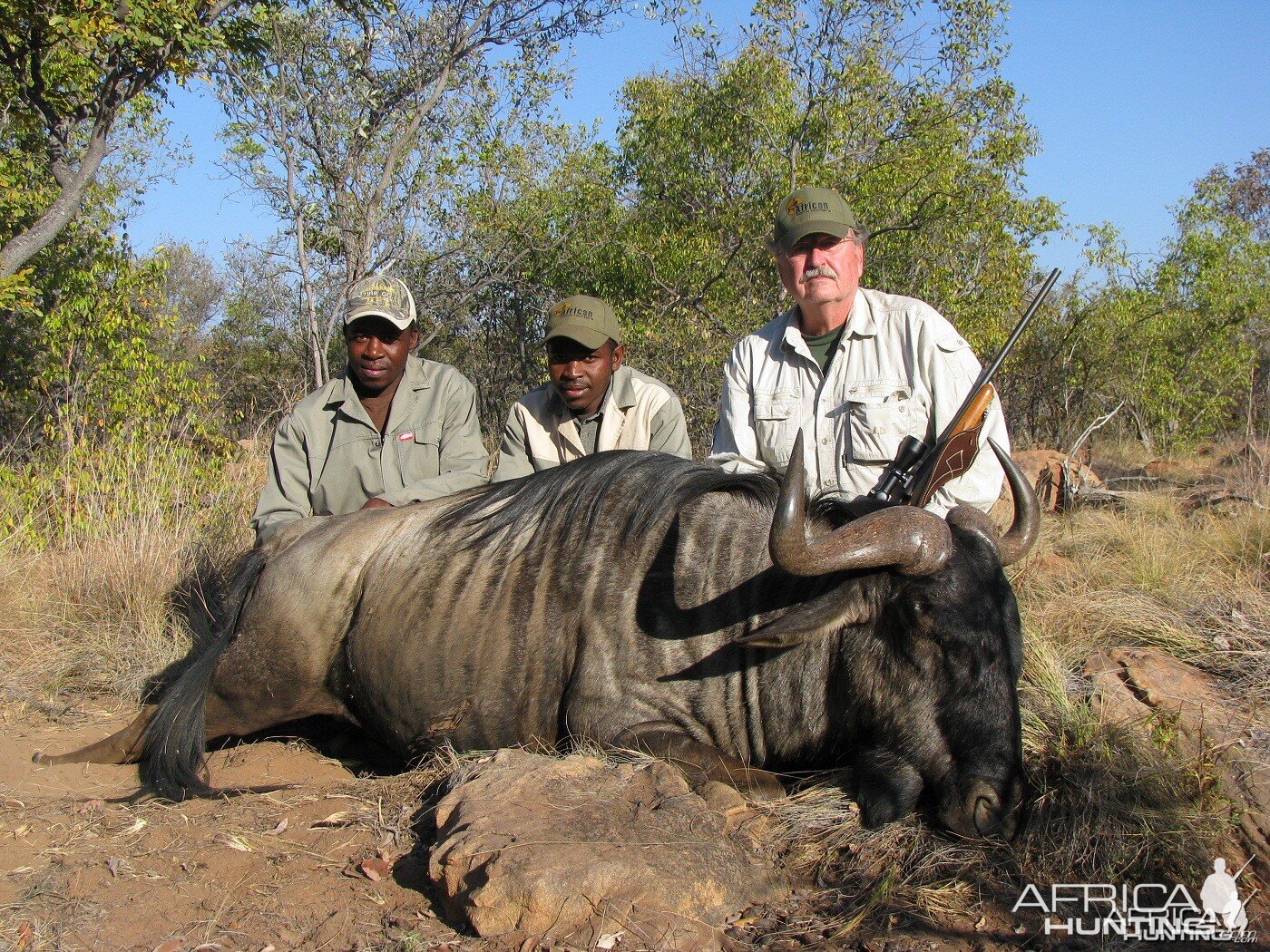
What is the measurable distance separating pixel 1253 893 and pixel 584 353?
3.37m

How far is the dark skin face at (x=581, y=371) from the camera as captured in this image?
4.95m

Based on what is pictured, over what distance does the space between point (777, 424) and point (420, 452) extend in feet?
5.78

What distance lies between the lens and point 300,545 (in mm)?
4281

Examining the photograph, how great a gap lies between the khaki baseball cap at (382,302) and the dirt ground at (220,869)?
209cm

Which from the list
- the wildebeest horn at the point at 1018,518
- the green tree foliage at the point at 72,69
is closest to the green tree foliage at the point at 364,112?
the green tree foliage at the point at 72,69

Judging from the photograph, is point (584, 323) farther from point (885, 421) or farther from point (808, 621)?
point (808, 621)

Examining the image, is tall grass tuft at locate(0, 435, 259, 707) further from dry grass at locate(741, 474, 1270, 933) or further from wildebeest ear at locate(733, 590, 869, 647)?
dry grass at locate(741, 474, 1270, 933)

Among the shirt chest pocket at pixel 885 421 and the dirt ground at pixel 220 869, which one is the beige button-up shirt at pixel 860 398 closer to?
the shirt chest pocket at pixel 885 421

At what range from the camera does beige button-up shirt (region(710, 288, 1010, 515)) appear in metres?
4.09

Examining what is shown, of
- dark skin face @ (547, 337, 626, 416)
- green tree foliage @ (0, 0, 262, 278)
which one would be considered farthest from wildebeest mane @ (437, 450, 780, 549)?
green tree foliage @ (0, 0, 262, 278)

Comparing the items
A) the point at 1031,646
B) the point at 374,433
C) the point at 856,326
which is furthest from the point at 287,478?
the point at 1031,646

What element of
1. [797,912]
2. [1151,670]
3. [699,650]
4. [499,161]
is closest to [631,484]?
[699,650]

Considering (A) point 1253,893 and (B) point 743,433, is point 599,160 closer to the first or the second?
(B) point 743,433

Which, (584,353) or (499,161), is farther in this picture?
(499,161)
